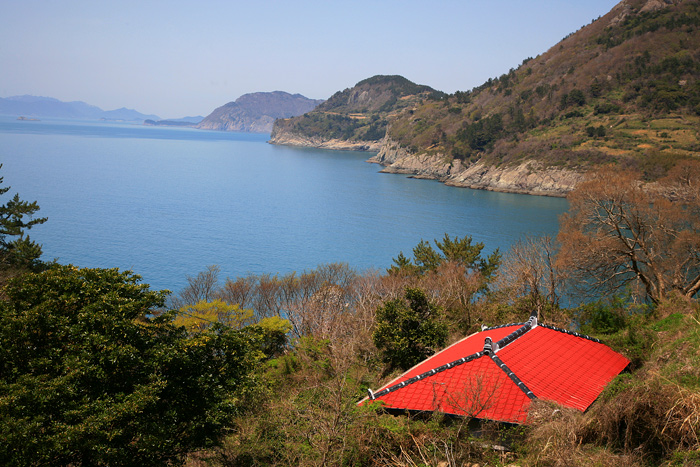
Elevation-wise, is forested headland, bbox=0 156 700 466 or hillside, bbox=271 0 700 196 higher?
hillside, bbox=271 0 700 196

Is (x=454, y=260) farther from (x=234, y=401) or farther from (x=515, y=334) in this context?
(x=234, y=401)

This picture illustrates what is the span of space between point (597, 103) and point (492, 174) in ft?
90.0

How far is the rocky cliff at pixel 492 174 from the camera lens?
268 feet

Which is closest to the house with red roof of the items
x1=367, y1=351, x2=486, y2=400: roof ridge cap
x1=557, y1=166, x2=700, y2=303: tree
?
x1=367, y1=351, x2=486, y2=400: roof ridge cap

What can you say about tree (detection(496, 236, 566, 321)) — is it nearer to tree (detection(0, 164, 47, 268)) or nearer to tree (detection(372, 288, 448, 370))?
tree (detection(372, 288, 448, 370))

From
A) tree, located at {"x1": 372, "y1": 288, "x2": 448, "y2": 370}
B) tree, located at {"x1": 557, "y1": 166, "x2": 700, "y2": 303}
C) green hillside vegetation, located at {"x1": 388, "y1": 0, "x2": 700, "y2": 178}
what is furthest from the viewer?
green hillside vegetation, located at {"x1": 388, "y1": 0, "x2": 700, "y2": 178}

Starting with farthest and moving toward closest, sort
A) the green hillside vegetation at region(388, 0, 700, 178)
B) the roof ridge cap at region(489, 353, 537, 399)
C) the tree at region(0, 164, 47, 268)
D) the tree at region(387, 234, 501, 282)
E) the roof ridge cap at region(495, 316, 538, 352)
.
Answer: the green hillside vegetation at region(388, 0, 700, 178)
the tree at region(387, 234, 501, 282)
the tree at region(0, 164, 47, 268)
the roof ridge cap at region(495, 316, 538, 352)
the roof ridge cap at region(489, 353, 537, 399)

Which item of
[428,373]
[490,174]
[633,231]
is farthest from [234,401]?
[490,174]

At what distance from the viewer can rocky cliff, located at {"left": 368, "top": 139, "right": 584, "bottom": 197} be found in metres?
81.8

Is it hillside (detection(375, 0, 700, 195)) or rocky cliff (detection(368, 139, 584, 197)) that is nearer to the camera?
hillside (detection(375, 0, 700, 195))

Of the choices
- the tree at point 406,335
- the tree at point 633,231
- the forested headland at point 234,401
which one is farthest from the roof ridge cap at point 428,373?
the tree at point 633,231

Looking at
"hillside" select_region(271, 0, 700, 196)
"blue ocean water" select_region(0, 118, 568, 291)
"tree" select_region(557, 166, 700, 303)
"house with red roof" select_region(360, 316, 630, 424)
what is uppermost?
"hillside" select_region(271, 0, 700, 196)

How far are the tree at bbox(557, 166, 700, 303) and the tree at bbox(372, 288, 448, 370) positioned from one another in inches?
275

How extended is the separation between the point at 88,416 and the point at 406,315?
10984 mm
